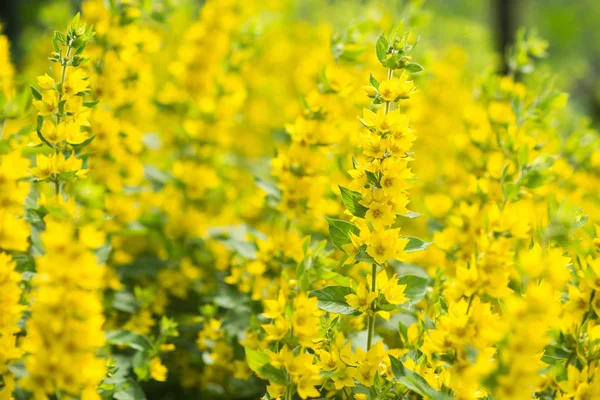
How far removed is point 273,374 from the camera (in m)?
0.97

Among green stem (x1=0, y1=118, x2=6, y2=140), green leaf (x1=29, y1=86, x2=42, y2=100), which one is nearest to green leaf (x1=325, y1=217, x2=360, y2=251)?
green leaf (x1=29, y1=86, x2=42, y2=100)

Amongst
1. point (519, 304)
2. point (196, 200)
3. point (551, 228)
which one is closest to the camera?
point (519, 304)

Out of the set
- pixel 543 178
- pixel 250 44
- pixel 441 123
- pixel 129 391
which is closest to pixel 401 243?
pixel 543 178

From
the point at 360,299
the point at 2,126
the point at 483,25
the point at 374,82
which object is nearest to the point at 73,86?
the point at 2,126

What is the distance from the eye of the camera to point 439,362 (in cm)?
97

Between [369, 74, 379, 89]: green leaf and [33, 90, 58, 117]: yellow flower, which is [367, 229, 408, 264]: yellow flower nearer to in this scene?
[369, 74, 379, 89]: green leaf

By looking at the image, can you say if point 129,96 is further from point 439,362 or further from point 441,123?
point 441,123

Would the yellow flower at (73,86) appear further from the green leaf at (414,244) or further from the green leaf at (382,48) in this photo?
the green leaf at (414,244)

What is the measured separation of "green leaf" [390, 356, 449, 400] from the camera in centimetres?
91

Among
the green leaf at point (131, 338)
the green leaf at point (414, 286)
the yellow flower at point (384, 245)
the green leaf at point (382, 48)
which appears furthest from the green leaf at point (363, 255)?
the green leaf at point (131, 338)

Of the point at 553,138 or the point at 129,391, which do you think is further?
the point at 553,138

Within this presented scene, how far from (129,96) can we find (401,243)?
94 cm

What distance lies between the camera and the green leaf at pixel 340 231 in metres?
1.05

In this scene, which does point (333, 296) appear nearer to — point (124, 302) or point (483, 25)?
point (124, 302)
